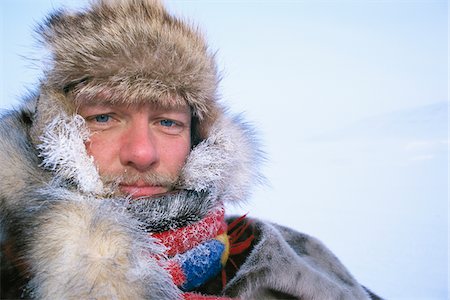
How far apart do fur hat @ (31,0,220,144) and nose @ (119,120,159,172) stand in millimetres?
72

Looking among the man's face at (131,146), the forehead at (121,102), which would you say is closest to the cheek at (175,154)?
the man's face at (131,146)

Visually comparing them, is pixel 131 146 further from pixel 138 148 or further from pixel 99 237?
pixel 99 237

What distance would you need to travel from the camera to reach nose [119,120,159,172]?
108 cm

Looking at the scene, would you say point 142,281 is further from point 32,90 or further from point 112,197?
point 32,90

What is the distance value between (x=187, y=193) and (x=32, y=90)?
1.66 feet

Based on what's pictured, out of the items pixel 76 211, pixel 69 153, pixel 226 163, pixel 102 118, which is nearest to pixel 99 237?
pixel 76 211

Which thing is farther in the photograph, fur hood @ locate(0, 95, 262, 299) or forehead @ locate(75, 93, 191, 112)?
forehead @ locate(75, 93, 191, 112)

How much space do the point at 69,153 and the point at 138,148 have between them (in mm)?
161

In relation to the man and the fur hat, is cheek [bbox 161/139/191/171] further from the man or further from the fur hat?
A: the fur hat

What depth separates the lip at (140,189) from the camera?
1.10 meters

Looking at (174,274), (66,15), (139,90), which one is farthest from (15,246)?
(66,15)

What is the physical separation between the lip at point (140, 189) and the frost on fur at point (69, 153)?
0.27 ft

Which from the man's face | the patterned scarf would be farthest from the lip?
the patterned scarf

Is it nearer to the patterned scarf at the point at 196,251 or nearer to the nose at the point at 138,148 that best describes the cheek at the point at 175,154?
the nose at the point at 138,148
